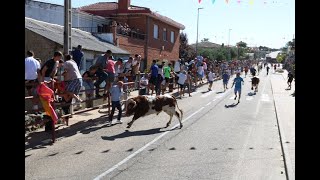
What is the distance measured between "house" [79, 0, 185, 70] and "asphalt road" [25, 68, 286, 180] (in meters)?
17.1

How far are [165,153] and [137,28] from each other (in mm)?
26248

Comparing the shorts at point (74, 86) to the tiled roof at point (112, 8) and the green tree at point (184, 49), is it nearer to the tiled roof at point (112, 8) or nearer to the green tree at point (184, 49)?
the tiled roof at point (112, 8)

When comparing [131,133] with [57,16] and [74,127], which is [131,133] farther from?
[57,16]

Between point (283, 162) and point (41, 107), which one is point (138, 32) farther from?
point (283, 162)

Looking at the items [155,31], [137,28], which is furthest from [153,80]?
[155,31]

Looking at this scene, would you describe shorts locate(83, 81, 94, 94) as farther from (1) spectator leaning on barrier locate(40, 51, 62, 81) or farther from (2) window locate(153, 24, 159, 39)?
(2) window locate(153, 24, 159, 39)

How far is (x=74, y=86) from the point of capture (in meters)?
12.2

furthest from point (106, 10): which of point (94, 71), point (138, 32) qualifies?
point (94, 71)

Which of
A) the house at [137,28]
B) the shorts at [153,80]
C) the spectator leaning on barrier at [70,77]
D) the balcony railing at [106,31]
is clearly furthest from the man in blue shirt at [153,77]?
the balcony railing at [106,31]

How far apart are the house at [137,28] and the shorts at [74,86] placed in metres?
16.7

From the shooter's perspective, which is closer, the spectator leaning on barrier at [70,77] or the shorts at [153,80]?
the spectator leaning on barrier at [70,77]

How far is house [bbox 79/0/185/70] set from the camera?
102ft

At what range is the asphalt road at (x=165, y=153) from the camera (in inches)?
306
